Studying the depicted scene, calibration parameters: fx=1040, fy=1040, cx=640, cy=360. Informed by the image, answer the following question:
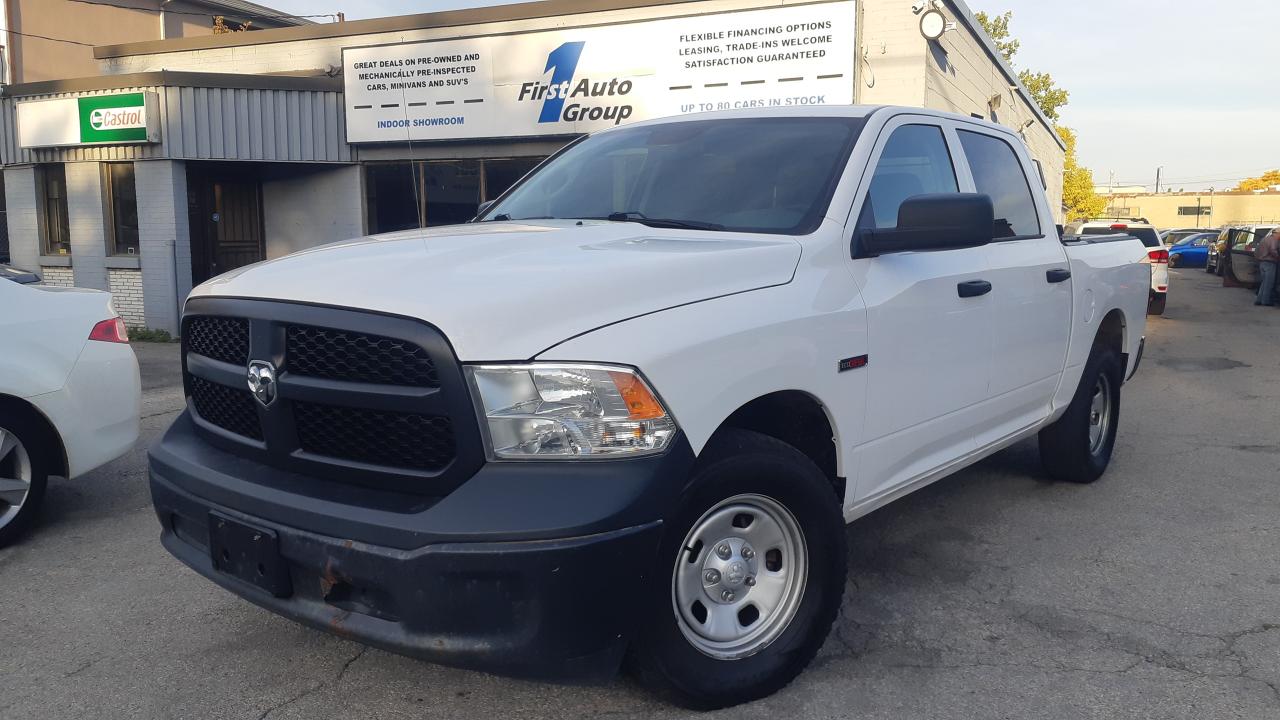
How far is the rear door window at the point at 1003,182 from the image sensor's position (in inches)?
182

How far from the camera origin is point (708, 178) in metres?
3.86

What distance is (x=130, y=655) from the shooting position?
11.6ft

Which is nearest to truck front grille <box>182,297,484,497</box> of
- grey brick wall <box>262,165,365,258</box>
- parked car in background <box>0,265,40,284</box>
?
parked car in background <box>0,265,40,284</box>

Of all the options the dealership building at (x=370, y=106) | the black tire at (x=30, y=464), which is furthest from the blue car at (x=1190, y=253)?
the black tire at (x=30, y=464)

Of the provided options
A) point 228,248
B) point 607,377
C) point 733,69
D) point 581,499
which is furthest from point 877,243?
point 228,248

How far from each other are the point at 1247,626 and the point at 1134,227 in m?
18.1

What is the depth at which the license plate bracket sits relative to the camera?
2727 millimetres

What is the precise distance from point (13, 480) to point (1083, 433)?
17.2ft

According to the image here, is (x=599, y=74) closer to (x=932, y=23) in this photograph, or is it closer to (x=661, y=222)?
(x=932, y=23)

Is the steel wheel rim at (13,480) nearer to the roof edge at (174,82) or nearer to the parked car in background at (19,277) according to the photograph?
the parked car in background at (19,277)

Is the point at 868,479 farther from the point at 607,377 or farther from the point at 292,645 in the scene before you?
the point at 292,645

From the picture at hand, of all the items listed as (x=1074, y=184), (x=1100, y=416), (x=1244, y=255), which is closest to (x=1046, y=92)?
(x=1074, y=184)

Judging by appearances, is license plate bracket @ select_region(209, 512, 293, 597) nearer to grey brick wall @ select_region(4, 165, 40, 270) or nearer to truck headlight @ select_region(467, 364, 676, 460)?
truck headlight @ select_region(467, 364, 676, 460)

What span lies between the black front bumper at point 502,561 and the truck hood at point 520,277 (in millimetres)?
334
